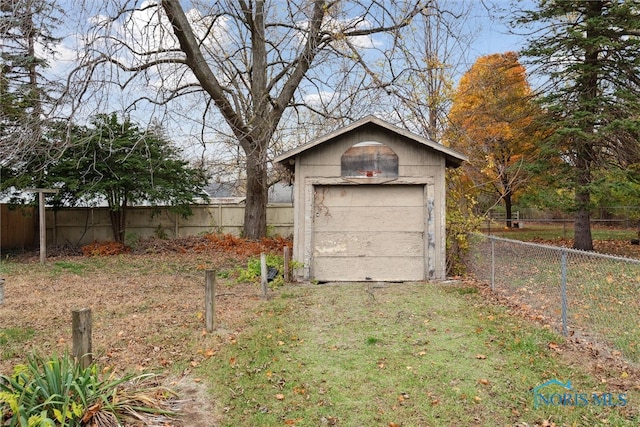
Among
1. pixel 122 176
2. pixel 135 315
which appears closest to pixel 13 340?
pixel 135 315

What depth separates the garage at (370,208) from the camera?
9016 mm

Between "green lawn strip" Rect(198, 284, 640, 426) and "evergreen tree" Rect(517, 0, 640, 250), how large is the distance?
9.28 m

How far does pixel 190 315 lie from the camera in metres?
6.54

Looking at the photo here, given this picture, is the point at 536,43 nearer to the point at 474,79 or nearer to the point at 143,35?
the point at 474,79

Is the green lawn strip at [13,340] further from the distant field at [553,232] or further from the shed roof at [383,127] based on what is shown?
the distant field at [553,232]

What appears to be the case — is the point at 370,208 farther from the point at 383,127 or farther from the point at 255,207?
the point at 255,207

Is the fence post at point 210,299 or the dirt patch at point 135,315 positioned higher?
the fence post at point 210,299

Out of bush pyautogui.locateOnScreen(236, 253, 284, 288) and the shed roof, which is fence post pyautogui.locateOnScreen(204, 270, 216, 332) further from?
the shed roof

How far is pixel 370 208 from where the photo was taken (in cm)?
918

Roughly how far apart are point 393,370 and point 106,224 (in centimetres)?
1550

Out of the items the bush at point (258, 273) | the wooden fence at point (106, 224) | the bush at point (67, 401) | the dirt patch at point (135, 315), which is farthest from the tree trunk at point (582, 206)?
the bush at point (67, 401)

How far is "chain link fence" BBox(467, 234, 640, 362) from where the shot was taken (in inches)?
211

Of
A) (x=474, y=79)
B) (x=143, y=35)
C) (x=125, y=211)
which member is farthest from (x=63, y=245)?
(x=474, y=79)

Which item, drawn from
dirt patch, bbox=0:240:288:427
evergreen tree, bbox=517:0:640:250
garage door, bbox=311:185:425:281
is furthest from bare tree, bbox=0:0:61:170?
evergreen tree, bbox=517:0:640:250
